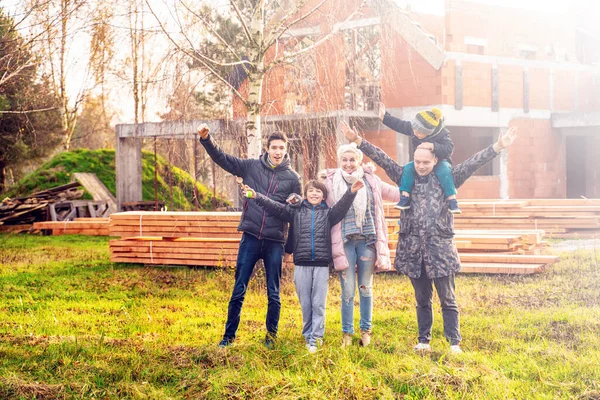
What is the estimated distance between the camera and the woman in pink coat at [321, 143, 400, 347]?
6.16m

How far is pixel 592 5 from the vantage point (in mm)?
27047

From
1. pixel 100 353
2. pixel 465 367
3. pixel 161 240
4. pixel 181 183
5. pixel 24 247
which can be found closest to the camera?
pixel 465 367

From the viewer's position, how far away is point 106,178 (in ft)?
76.9

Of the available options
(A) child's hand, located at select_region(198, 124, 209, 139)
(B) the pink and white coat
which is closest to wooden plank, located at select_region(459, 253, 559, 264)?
(B) the pink and white coat

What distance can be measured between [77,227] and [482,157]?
15096mm

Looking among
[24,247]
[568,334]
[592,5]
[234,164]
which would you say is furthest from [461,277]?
[592,5]

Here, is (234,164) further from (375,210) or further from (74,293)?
(74,293)

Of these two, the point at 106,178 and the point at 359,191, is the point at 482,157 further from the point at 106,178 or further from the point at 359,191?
the point at 106,178

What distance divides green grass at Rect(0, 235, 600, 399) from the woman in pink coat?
0.35 m

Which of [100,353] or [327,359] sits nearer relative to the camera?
[327,359]

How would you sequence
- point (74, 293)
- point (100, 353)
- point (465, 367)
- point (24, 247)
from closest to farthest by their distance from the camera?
point (465, 367) → point (100, 353) → point (74, 293) → point (24, 247)

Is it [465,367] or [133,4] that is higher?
[133,4]

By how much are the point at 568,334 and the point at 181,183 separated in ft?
64.8

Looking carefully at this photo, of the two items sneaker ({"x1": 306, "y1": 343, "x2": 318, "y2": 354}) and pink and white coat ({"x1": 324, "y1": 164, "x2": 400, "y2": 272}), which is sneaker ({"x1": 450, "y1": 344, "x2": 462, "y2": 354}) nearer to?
pink and white coat ({"x1": 324, "y1": 164, "x2": 400, "y2": 272})
